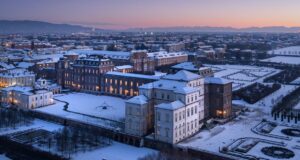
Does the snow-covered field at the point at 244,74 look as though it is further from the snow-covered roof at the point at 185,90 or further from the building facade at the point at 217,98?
the snow-covered roof at the point at 185,90

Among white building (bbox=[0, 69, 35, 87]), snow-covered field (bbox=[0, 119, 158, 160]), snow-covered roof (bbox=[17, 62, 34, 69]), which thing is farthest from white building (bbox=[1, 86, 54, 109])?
snow-covered roof (bbox=[17, 62, 34, 69])

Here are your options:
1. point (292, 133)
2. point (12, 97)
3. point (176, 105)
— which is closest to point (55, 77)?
point (12, 97)

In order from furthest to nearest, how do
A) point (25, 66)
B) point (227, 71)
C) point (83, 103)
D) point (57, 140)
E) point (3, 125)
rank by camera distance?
point (227, 71), point (25, 66), point (83, 103), point (3, 125), point (57, 140)

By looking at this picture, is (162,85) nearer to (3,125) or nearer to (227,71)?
(3,125)

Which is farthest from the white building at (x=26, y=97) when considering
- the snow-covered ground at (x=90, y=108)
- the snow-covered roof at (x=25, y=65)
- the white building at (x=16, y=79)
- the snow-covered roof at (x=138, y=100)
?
the snow-covered roof at (x=25, y=65)

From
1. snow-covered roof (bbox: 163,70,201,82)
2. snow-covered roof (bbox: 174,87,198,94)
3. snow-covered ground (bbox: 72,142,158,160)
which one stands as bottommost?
snow-covered ground (bbox: 72,142,158,160)

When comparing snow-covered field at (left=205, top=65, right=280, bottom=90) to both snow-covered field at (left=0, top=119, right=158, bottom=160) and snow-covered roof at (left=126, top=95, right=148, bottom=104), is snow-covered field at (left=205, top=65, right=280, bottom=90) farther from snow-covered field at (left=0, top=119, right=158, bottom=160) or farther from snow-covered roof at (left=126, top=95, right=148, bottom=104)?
snow-covered field at (left=0, top=119, right=158, bottom=160)
